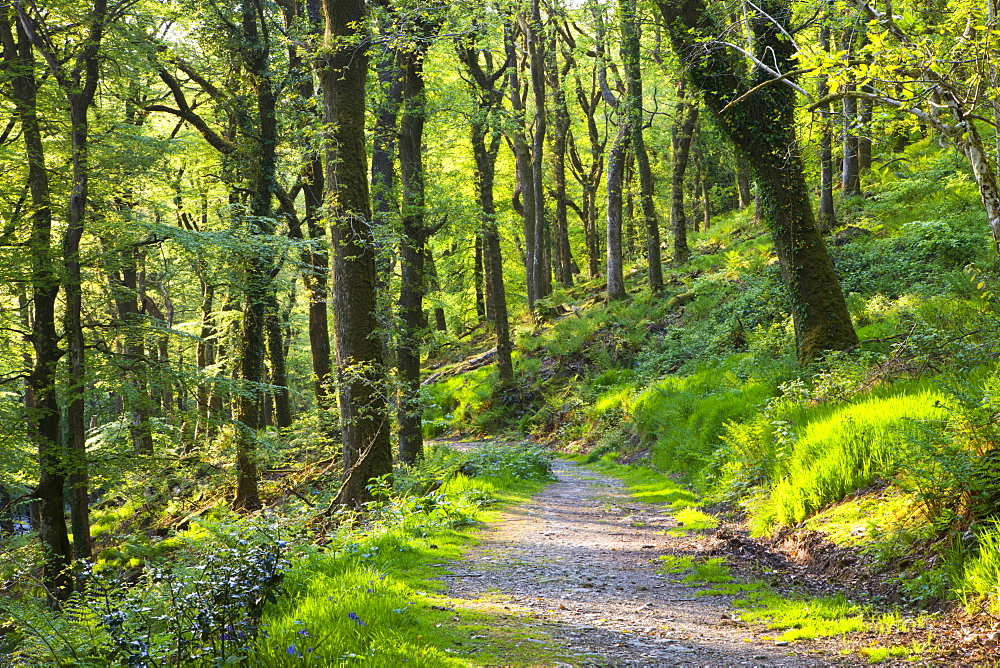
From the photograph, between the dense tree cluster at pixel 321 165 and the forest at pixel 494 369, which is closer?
the forest at pixel 494 369

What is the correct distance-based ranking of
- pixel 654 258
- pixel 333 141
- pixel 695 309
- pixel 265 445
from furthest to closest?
pixel 654 258 < pixel 695 309 < pixel 265 445 < pixel 333 141

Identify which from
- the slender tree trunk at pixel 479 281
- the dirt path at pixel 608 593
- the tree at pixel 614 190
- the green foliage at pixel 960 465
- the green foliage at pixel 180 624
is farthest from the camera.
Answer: the slender tree trunk at pixel 479 281

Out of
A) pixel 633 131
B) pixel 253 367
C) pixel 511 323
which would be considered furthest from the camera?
pixel 511 323

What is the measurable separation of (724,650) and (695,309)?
1442cm

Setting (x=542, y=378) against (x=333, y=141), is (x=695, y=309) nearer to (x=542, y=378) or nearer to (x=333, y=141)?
(x=542, y=378)

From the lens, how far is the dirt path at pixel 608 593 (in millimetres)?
3693

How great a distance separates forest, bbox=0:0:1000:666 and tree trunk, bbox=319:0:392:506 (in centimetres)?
4

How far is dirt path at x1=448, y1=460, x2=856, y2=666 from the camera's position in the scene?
145 inches

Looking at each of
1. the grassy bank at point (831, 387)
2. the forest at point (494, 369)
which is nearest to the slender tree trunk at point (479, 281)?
the grassy bank at point (831, 387)

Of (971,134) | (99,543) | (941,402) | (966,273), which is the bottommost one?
(99,543)

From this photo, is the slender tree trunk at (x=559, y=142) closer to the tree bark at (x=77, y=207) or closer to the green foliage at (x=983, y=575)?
the tree bark at (x=77, y=207)

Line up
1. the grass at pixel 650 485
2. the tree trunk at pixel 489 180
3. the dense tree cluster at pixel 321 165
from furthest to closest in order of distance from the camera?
the tree trunk at pixel 489 180 < the grass at pixel 650 485 < the dense tree cluster at pixel 321 165

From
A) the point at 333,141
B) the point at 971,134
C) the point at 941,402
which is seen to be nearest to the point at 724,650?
the point at 941,402

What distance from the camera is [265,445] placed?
40.2 ft
